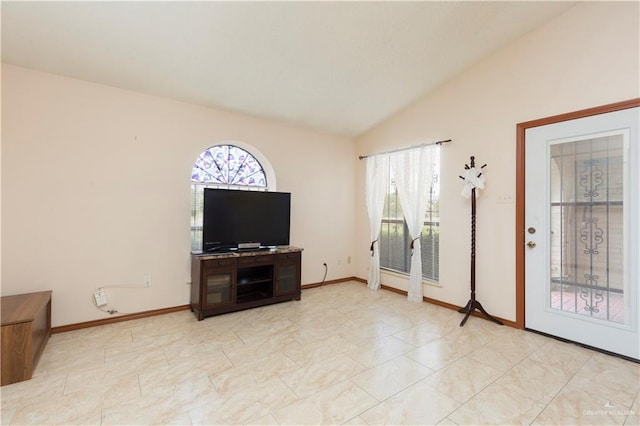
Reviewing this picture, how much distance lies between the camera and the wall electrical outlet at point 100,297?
2.95 metres

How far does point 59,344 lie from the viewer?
256 cm

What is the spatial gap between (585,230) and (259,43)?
346 cm

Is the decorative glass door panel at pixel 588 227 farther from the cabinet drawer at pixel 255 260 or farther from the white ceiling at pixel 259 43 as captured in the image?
the cabinet drawer at pixel 255 260

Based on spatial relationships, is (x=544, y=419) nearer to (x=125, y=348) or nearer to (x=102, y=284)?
(x=125, y=348)

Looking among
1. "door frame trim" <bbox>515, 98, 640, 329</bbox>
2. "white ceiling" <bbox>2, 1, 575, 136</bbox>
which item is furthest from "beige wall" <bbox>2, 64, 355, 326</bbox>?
"door frame trim" <bbox>515, 98, 640, 329</bbox>

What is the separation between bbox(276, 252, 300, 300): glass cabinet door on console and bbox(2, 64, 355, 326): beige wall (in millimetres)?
1116

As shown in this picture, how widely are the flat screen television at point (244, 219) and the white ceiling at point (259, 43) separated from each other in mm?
1184

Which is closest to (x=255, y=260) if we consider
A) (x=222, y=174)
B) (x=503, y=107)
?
(x=222, y=174)

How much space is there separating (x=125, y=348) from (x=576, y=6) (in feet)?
16.9

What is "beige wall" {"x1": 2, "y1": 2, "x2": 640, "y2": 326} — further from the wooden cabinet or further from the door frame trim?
the wooden cabinet

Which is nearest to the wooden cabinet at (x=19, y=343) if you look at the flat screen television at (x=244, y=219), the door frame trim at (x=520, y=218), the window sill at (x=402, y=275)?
the flat screen television at (x=244, y=219)

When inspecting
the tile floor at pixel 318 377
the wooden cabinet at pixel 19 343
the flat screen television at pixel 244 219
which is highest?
the flat screen television at pixel 244 219

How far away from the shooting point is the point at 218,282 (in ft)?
10.7

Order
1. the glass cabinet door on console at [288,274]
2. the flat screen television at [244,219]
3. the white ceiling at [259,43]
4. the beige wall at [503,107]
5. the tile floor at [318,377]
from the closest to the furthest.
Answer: the tile floor at [318,377] < the white ceiling at [259,43] < the beige wall at [503,107] < the flat screen television at [244,219] < the glass cabinet door on console at [288,274]
